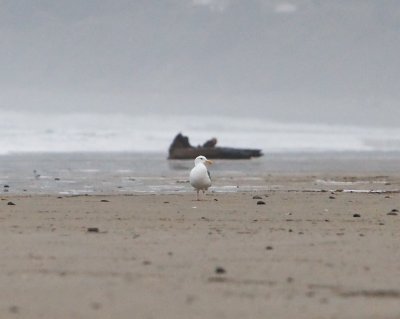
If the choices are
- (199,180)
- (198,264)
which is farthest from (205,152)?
(198,264)

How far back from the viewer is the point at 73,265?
724cm

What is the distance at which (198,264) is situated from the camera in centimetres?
729

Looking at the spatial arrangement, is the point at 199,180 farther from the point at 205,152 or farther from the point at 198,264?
the point at 205,152

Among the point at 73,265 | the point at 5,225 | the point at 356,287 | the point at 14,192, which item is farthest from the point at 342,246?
the point at 14,192

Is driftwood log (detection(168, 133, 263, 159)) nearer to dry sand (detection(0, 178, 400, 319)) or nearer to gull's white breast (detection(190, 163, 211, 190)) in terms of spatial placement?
gull's white breast (detection(190, 163, 211, 190))

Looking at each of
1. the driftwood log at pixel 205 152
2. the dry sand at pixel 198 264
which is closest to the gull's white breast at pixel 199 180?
the dry sand at pixel 198 264

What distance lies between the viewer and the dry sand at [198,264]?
5.75 m

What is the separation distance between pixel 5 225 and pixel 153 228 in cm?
171

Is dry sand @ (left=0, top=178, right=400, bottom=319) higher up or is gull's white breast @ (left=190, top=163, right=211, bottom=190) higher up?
gull's white breast @ (left=190, top=163, right=211, bottom=190)

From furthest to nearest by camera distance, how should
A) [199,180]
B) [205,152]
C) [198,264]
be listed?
[205,152], [199,180], [198,264]

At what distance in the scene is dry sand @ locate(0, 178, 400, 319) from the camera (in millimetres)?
5754

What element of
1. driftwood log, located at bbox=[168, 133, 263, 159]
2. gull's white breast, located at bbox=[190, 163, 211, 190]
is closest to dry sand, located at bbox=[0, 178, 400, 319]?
gull's white breast, located at bbox=[190, 163, 211, 190]

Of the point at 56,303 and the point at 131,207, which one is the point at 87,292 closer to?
the point at 56,303

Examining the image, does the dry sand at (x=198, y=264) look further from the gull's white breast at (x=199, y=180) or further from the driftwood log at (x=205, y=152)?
the driftwood log at (x=205, y=152)
